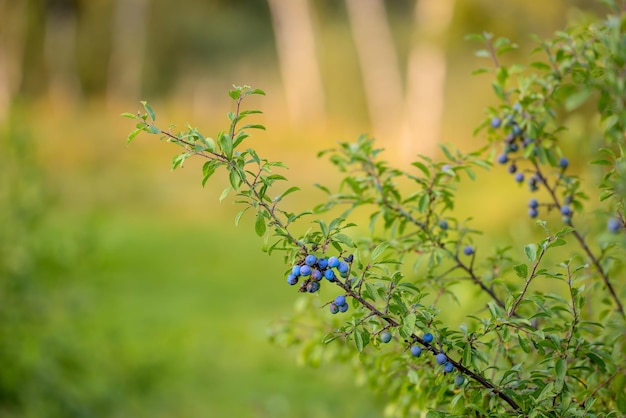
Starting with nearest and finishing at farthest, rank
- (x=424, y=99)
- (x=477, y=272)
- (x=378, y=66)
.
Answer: (x=477, y=272), (x=424, y=99), (x=378, y=66)

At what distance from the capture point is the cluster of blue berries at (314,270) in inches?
54.7

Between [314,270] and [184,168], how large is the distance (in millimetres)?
16089

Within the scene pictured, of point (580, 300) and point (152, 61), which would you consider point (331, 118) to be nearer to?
point (152, 61)

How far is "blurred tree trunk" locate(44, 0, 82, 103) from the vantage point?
736 inches

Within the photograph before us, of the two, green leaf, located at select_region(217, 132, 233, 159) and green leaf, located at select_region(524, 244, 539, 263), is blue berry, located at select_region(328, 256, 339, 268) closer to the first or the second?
green leaf, located at select_region(217, 132, 233, 159)

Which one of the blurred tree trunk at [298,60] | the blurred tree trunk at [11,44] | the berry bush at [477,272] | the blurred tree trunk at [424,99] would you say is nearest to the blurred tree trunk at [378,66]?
the blurred tree trunk at [424,99]

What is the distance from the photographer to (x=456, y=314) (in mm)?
3703

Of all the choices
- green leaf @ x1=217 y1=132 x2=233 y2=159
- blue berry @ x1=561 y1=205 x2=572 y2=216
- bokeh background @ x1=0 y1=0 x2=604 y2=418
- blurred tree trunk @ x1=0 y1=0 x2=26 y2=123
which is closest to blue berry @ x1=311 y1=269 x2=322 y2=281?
green leaf @ x1=217 y1=132 x2=233 y2=159

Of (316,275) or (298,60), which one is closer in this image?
(316,275)

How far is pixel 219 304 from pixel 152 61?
10925 millimetres

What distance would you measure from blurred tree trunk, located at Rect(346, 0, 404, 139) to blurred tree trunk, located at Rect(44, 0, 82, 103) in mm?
6923

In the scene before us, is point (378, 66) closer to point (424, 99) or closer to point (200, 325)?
point (424, 99)

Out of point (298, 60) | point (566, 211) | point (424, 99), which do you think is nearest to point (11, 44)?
point (298, 60)

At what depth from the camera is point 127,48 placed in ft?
62.9
